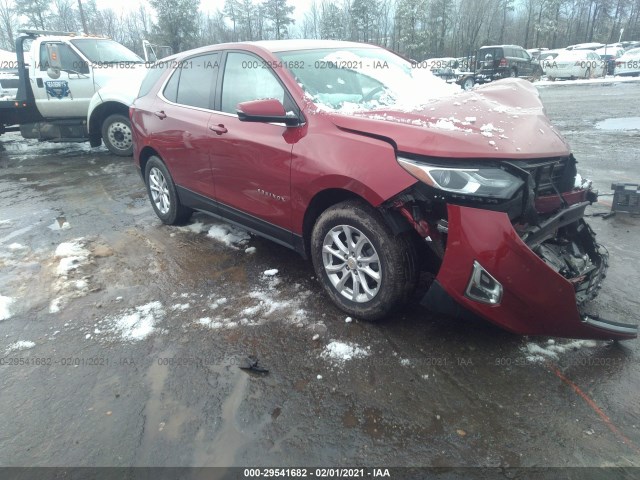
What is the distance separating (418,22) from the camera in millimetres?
47156

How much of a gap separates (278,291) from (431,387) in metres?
1.52

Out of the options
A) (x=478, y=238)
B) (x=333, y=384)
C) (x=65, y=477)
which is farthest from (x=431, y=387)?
(x=65, y=477)

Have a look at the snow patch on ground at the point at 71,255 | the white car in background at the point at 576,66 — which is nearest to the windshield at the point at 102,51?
the snow patch on ground at the point at 71,255

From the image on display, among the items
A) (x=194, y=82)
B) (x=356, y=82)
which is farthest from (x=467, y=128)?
(x=194, y=82)

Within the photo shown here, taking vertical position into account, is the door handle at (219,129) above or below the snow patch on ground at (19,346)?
above

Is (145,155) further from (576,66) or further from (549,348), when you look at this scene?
(576,66)

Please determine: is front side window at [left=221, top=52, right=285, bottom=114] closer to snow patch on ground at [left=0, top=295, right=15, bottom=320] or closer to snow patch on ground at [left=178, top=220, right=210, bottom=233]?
snow patch on ground at [left=178, top=220, right=210, bottom=233]

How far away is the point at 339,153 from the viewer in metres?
2.78

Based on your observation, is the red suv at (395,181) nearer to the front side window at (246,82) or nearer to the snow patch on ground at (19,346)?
the front side window at (246,82)

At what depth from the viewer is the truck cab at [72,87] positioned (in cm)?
881

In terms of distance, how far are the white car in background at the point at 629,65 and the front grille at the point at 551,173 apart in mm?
30621

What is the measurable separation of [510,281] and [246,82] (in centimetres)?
259

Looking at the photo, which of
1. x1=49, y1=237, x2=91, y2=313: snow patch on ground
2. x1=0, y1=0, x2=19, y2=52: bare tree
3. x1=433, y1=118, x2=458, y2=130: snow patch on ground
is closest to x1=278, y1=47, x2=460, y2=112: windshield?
x1=433, y1=118, x2=458, y2=130: snow patch on ground

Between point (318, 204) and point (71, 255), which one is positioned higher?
point (318, 204)
